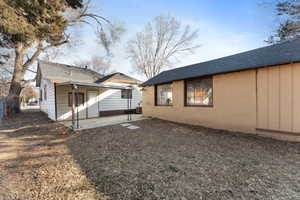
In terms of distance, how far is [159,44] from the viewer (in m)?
21.7

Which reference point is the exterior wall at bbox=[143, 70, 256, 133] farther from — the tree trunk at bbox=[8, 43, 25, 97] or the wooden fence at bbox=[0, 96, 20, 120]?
the wooden fence at bbox=[0, 96, 20, 120]

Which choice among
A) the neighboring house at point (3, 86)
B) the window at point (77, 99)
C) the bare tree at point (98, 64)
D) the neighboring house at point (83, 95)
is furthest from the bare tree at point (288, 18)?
the bare tree at point (98, 64)

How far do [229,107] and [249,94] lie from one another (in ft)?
3.02

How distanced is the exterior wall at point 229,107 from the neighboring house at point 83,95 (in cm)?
512

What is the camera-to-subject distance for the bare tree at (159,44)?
1964 centimetres

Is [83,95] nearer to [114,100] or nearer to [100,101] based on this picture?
[100,101]

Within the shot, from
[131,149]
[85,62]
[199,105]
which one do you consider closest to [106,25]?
[199,105]

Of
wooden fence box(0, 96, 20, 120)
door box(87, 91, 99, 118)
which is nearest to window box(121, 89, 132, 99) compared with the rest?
door box(87, 91, 99, 118)

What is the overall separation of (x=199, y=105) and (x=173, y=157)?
14.0 ft

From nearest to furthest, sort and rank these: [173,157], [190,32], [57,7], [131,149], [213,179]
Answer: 1. [213,179]
2. [173,157]
3. [131,149]
4. [57,7]
5. [190,32]

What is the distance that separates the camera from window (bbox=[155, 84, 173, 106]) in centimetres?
893

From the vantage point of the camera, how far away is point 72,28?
43.9 ft

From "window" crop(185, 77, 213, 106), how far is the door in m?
7.58

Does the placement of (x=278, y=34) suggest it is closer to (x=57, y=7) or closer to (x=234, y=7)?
(x=234, y=7)
